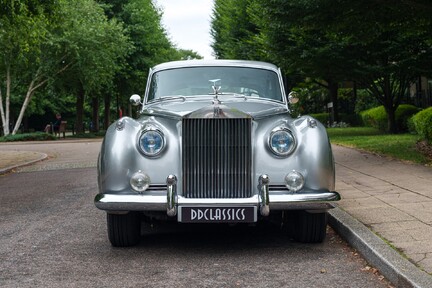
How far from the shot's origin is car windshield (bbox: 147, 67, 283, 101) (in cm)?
774

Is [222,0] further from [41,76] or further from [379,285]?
[379,285]

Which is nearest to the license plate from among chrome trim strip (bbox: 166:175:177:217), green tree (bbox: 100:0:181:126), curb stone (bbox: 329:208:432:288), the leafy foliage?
chrome trim strip (bbox: 166:175:177:217)

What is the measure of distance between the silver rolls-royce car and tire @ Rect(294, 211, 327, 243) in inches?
0.5

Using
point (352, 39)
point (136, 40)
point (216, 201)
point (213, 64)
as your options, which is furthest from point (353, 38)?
point (136, 40)

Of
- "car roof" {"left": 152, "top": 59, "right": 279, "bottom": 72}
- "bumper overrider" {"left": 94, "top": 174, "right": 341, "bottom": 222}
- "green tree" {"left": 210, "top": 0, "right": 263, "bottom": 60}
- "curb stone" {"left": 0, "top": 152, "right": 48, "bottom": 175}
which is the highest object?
"green tree" {"left": 210, "top": 0, "right": 263, "bottom": 60}

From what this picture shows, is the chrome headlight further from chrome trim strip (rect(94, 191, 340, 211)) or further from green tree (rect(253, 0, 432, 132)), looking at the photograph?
green tree (rect(253, 0, 432, 132))

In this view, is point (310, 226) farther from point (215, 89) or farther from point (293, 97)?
point (215, 89)

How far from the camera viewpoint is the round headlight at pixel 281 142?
6117mm

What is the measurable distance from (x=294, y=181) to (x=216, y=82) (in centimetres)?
211

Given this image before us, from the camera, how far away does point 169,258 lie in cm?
607

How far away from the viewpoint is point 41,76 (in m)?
39.2

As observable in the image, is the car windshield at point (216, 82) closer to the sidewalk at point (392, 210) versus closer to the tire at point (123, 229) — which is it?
the sidewalk at point (392, 210)

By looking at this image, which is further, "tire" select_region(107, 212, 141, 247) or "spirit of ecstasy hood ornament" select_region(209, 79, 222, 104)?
"spirit of ecstasy hood ornament" select_region(209, 79, 222, 104)

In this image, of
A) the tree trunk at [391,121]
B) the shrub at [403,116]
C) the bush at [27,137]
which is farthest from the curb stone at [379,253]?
the bush at [27,137]
